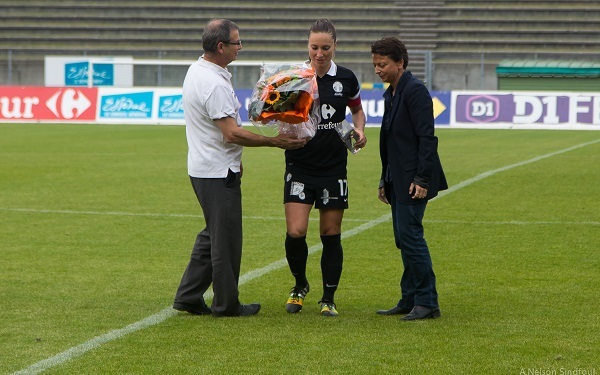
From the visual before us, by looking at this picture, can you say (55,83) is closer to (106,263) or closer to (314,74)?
(106,263)

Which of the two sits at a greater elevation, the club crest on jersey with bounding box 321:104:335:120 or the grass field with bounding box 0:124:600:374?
the club crest on jersey with bounding box 321:104:335:120

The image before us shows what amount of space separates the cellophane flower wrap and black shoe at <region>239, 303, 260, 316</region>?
1.11 meters

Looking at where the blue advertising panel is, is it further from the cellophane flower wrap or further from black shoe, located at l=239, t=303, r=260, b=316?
the cellophane flower wrap

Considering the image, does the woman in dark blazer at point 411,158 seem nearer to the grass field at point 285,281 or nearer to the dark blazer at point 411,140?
the dark blazer at point 411,140

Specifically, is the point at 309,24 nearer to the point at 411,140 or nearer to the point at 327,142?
the point at 327,142

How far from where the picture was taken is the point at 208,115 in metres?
6.54

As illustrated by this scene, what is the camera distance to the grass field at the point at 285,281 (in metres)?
5.62

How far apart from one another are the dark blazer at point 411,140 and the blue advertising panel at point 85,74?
96.8 ft

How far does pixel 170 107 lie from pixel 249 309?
2413cm

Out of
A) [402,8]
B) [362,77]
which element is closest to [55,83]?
[362,77]

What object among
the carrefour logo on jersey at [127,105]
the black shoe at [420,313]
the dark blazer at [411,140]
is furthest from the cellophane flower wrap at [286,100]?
the carrefour logo on jersey at [127,105]

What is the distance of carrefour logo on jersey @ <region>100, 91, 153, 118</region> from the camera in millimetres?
30859

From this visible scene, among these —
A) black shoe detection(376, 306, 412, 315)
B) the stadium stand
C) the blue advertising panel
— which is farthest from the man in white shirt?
the stadium stand

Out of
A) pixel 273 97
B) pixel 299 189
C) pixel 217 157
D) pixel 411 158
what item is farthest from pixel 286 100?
pixel 411 158
